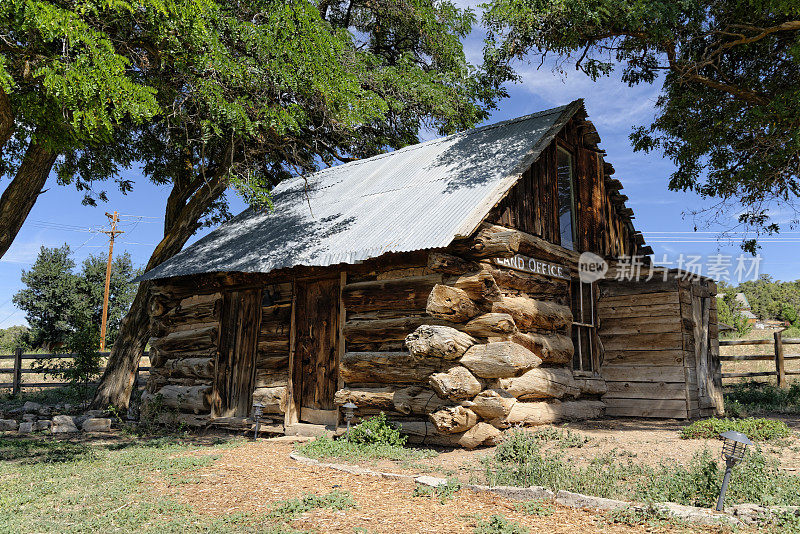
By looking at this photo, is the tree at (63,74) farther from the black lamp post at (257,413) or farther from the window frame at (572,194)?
the window frame at (572,194)

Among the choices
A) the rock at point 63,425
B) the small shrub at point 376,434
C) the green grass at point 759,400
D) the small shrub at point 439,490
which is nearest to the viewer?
the small shrub at point 439,490

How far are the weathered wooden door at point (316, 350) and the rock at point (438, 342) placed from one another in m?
2.38

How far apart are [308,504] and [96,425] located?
28.6 feet

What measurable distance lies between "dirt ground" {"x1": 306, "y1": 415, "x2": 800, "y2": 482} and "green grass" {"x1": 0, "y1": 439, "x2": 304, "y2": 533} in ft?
8.32

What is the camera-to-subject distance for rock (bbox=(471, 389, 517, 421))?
842cm

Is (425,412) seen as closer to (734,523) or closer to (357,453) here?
(357,453)

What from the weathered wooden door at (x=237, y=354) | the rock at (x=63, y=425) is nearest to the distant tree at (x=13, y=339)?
the rock at (x=63, y=425)

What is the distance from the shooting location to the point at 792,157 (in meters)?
12.4

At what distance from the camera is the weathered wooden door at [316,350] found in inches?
417

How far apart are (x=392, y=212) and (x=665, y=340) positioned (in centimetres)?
581

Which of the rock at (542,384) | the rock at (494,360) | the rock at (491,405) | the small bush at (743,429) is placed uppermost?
the rock at (494,360)

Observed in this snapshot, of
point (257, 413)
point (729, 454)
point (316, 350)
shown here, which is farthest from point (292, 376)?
point (729, 454)

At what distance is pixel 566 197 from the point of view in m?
12.2

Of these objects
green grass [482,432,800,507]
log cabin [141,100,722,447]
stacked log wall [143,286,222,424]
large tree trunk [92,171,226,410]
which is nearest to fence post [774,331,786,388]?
log cabin [141,100,722,447]
